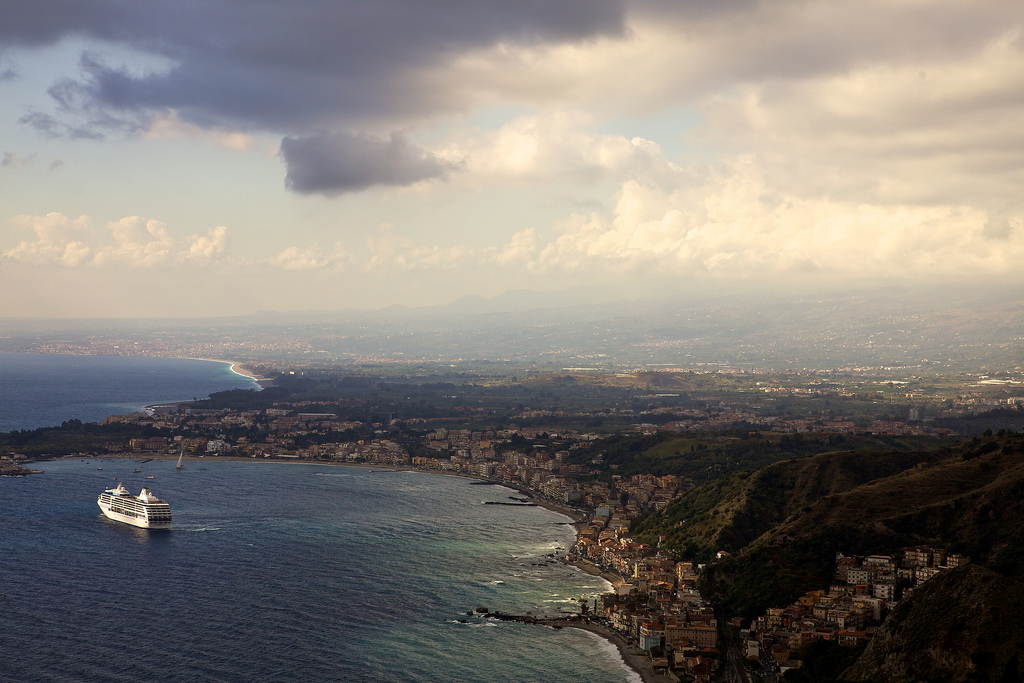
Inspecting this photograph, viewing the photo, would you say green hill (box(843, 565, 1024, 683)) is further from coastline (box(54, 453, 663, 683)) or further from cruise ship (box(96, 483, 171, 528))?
cruise ship (box(96, 483, 171, 528))

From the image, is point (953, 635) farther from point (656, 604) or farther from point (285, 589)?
point (285, 589)

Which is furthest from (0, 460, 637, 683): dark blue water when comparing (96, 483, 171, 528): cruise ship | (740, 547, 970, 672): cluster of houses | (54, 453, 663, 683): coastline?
(740, 547, 970, 672): cluster of houses

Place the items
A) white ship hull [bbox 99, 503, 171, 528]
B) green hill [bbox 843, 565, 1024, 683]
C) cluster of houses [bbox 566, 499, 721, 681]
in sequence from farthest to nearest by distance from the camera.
→ white ship hull [bbox 99, 503, 171, 528], cluster of houses [bbox 566, 499, 721, 681], green hill [bbox 843, 565, 1024, 683]

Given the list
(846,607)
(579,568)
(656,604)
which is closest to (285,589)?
(579,568)

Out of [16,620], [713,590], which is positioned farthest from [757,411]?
[16,620]

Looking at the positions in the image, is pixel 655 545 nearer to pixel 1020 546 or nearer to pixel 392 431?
pixel 1020 546

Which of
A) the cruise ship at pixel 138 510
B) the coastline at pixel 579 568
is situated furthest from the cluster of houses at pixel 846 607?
the cruise ship at pixel 138 510
